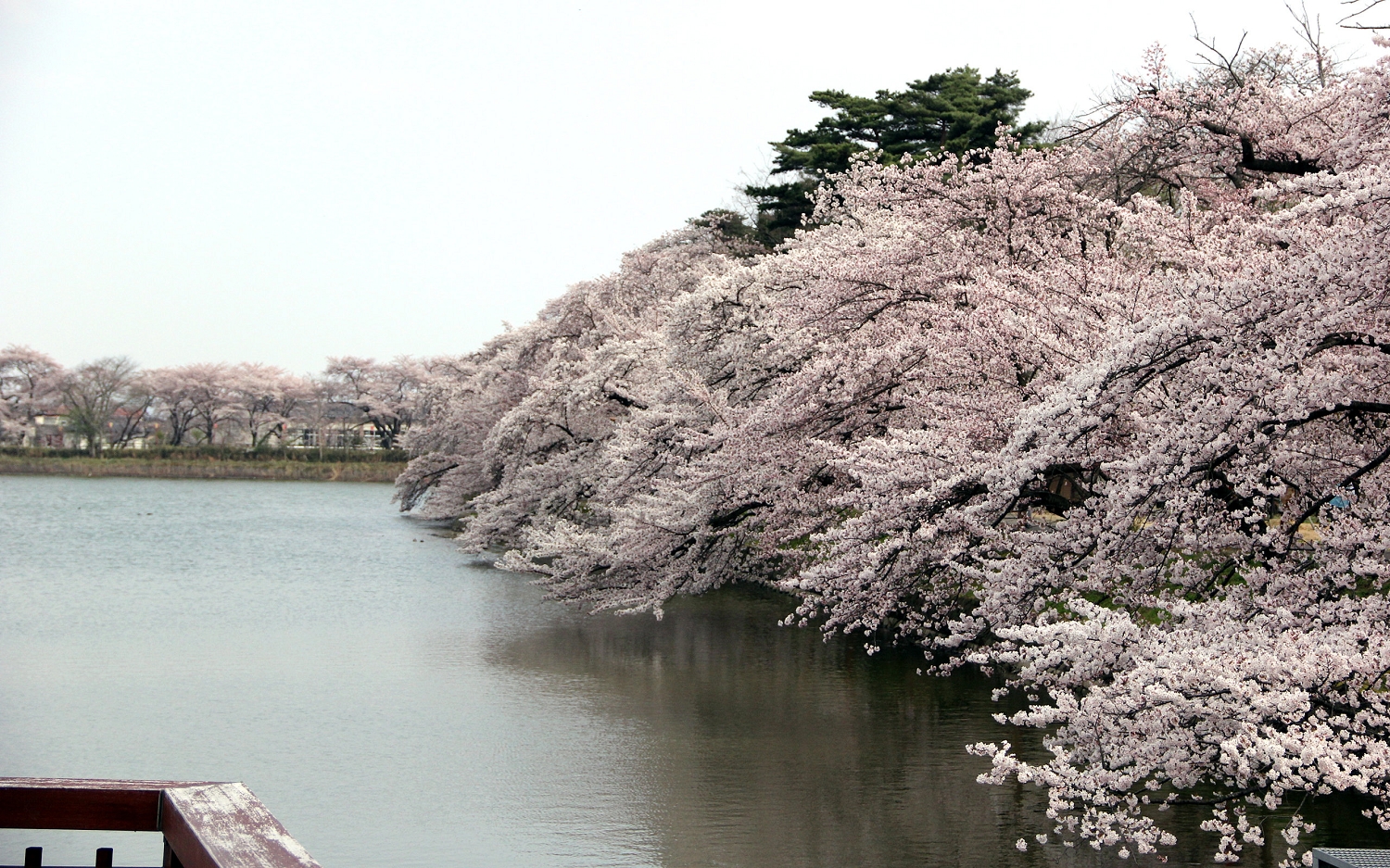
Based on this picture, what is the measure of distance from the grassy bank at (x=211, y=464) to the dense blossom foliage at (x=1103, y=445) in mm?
41936

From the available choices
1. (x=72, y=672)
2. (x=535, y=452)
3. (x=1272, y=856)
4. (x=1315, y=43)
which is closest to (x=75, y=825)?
(x=1272, y=856)

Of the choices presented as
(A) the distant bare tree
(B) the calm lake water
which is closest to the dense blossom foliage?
(B) the calm lake water

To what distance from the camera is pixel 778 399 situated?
12266 mm

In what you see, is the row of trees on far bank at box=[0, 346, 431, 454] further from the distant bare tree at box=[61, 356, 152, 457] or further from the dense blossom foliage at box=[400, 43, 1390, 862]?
the dense blossom foliage at box=[400, 43, 1390, 862]

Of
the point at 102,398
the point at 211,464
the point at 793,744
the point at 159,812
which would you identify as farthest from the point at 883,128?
the point at 102,398

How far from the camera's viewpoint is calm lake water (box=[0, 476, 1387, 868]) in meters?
7.83

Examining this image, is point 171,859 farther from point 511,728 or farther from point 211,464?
point 211,464

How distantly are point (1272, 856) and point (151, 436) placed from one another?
66.6m

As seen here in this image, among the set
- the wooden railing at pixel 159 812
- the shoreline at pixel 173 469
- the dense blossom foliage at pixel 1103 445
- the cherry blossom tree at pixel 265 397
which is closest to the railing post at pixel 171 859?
the wooden railing at pixel 159 812

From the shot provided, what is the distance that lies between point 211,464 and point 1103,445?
53698 millimetres

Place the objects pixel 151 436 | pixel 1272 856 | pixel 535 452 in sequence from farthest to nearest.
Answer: pixel 151 436 < pixel 535 452 < pixel 1272 856

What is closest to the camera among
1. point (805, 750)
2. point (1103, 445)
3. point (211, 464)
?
point (1103, 445)

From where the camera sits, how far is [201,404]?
206 ft

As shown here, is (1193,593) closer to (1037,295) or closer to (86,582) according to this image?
(1037,295)
